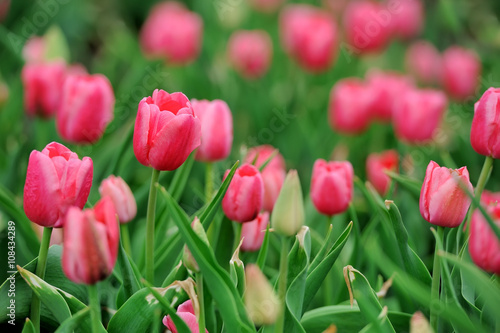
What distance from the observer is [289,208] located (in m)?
0.74

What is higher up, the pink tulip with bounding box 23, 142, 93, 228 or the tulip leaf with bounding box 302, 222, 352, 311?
the pink tulip with bounding box 23, 142, 93, 228

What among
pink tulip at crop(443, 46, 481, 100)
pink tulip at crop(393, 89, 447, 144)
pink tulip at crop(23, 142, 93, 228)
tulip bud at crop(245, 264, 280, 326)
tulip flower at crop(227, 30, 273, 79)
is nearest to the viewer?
tulip bud at crop(245, 264, 280, 326)

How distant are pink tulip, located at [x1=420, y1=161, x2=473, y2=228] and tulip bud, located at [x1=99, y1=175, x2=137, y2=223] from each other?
0.47m

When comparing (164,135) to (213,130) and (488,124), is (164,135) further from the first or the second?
(488,124)

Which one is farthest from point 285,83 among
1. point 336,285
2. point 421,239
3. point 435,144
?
point 336,285

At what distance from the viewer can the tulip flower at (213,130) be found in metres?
1.14

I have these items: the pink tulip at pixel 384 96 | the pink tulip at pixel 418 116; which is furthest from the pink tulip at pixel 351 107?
the pink tulip at pixel 418 116

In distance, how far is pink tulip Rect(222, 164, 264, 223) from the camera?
93 centimetres

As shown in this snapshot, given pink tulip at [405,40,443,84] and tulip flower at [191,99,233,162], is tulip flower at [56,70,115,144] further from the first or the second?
pink tulip at [405,40,443,84]

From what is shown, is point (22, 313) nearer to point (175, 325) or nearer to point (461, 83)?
point (175, 325)

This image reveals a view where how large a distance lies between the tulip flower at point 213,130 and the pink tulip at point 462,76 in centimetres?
135

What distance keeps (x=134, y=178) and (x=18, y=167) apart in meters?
0.32

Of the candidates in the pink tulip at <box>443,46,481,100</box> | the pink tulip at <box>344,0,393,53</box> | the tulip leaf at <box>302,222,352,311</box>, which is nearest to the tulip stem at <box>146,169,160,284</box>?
the tulip leaf at <box>302,222,352,311</box>

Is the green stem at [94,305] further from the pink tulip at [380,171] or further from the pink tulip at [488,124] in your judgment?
the pink tulip at [380,171]
